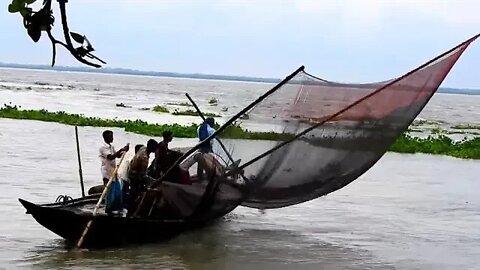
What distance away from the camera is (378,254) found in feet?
28.8

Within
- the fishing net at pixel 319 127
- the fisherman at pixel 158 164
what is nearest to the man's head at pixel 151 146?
the fisherman at pixel 158 164

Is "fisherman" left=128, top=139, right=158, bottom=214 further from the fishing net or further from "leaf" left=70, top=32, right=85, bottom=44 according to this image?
"leaf" left=70, top=32, right=85, bottom=44

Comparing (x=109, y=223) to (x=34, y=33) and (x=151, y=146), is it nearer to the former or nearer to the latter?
(x=151, y=146)

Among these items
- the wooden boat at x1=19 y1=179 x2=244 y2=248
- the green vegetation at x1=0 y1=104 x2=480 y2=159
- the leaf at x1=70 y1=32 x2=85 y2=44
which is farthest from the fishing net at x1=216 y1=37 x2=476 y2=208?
the green vegetation at x1=0 y1=104 x2=480 y2=159

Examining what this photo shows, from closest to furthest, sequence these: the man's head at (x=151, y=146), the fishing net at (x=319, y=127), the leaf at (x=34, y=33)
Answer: the leaf at (x=34, y=33), the fishing net at (x=319, y=127), the man's head at (x=151, y=146)

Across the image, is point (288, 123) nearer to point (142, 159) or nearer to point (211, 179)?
point (211, 179)

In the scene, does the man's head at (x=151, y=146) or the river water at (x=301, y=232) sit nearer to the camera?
the river water at (x=301, y=232)

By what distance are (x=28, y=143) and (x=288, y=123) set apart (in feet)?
42.8

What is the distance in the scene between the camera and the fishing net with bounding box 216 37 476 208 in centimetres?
810

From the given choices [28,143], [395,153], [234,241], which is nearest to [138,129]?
[28,143]

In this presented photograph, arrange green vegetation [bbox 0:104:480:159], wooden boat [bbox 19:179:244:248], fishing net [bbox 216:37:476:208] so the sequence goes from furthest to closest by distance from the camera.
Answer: green vegetation [bbox 0:104:480:159] → fishing net [bbox 216:37:476:208] → wooden boat [bbox 19:179:244:248]

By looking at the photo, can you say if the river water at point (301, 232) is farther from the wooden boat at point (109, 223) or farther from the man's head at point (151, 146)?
the man's head at point (151, 146)

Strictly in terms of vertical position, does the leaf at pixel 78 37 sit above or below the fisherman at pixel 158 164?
above

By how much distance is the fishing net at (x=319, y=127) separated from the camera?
8102 mm
